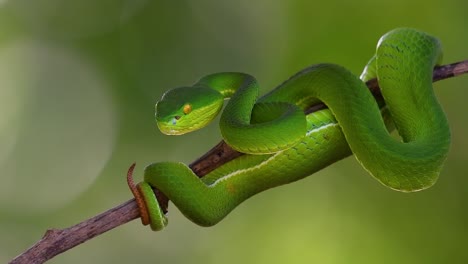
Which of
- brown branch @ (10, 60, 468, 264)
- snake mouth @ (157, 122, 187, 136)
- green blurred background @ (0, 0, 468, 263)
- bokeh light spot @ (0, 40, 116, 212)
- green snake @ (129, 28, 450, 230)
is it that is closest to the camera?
brown branch @ (10, 60, 468, 264)

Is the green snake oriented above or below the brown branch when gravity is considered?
above

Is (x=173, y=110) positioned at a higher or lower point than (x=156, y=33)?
higher

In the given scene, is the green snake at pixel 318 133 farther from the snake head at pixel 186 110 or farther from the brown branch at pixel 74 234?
the brown branch at pixel 74 234

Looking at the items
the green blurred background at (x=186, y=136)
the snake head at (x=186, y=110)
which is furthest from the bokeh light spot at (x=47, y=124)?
the snake head at (x=186, y=110)

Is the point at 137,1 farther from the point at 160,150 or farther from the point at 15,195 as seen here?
the point at 15,195

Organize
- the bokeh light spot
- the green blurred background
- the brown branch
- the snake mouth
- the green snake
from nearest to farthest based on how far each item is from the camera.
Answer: the brown branch, the green snake, the snake mouth, the green blurred background, the bokeh light spot

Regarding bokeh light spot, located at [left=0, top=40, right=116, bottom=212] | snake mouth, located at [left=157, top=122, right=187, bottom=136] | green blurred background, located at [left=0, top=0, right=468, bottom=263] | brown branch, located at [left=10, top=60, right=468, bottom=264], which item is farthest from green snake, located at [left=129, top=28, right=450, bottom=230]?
bokeh light spot, located at [left=0, top=40, right=116, bottom=212]

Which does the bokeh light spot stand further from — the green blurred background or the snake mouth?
the snake mouth

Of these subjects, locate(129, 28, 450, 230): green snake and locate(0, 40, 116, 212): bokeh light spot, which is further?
locate(0, 40, 116, 212): bokeh light spot

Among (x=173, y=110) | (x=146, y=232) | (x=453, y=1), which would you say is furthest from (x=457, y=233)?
(x=146, y=232)
